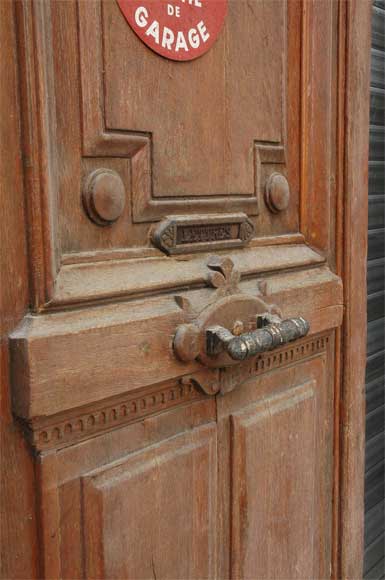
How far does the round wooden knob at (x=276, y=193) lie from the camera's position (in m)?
0.95

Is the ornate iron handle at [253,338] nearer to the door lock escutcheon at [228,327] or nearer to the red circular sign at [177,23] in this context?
the door lock escutcheon at [228,327]

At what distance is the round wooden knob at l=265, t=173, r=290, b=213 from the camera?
0.95 m

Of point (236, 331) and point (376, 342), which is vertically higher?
point (236, 331)

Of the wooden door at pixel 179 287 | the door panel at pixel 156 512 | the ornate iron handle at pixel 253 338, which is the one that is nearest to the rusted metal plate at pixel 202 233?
the wooden door at pixel 179 287

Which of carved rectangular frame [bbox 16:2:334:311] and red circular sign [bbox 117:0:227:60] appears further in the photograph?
red circular sign [bbox 117:0:227:60]

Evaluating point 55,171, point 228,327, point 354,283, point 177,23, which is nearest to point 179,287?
point 228,327

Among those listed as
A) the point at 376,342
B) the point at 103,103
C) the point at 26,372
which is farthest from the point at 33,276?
the point at 376,342

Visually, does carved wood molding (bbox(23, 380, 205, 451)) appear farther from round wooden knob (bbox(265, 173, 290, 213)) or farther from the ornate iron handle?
round wooden knob (bbox(265, 173, 290, 213))

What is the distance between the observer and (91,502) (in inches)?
28.7

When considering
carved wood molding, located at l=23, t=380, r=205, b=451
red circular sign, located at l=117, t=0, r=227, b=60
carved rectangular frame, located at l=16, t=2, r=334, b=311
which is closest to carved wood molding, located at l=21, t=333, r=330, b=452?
carved wood molding, located at l=23, t=380, r=205, b=451

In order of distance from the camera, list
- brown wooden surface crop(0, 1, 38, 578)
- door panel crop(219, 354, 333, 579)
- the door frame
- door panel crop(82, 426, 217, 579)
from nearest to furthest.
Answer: brown wooden surface crop(0, 1, 38, 578) < door panel crop(82, 426, 217, 579) < door panel crop(219, 354, 333, 579) < the door frame

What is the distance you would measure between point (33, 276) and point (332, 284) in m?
0.53

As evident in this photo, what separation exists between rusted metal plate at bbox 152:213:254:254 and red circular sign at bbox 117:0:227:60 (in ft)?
0.65

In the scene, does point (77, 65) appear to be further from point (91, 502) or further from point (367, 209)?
point (367, 209)
